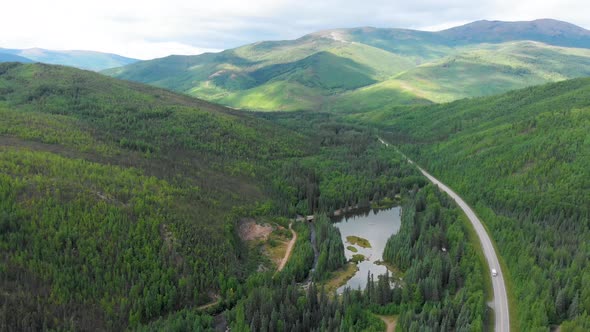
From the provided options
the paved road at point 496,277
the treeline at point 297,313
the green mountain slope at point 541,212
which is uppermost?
the green mountain slope at point 541,212

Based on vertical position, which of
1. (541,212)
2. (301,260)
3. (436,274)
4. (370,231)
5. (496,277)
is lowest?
(370,231)

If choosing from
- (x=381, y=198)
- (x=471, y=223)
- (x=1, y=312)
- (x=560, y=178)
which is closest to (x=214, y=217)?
(x=1, y=312)

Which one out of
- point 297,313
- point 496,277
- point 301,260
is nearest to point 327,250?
point 301,260

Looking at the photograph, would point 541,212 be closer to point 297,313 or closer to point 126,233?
point 297,313

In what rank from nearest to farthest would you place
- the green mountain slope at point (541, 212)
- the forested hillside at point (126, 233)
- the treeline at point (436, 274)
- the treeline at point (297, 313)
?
the treeline at point (436, 274)
the treeline at point (297, 313)
the green mountain slope at point (541, 212)
the forested hillside at point (126, 233)

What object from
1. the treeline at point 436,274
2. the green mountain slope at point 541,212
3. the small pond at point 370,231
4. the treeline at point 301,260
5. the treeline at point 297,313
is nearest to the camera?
the treeline at point 436,274

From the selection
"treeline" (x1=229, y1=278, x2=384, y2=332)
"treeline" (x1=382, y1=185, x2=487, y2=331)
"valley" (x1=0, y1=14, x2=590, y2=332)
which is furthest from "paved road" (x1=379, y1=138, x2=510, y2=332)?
"treeline" (x1=229, y1=278, x2=384, y2=332)

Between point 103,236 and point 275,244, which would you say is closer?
point 103,236

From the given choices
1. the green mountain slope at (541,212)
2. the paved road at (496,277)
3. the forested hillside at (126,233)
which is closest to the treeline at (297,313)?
Result: the forested hillside at (126,233)

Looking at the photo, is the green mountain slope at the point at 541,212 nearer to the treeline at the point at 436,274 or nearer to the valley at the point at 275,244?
the valley at the point at 275,244

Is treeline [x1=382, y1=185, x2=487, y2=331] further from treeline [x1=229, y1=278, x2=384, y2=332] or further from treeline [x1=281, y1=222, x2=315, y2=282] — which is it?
treeline [x1=281, y1=222, x2=315, y2=282]
